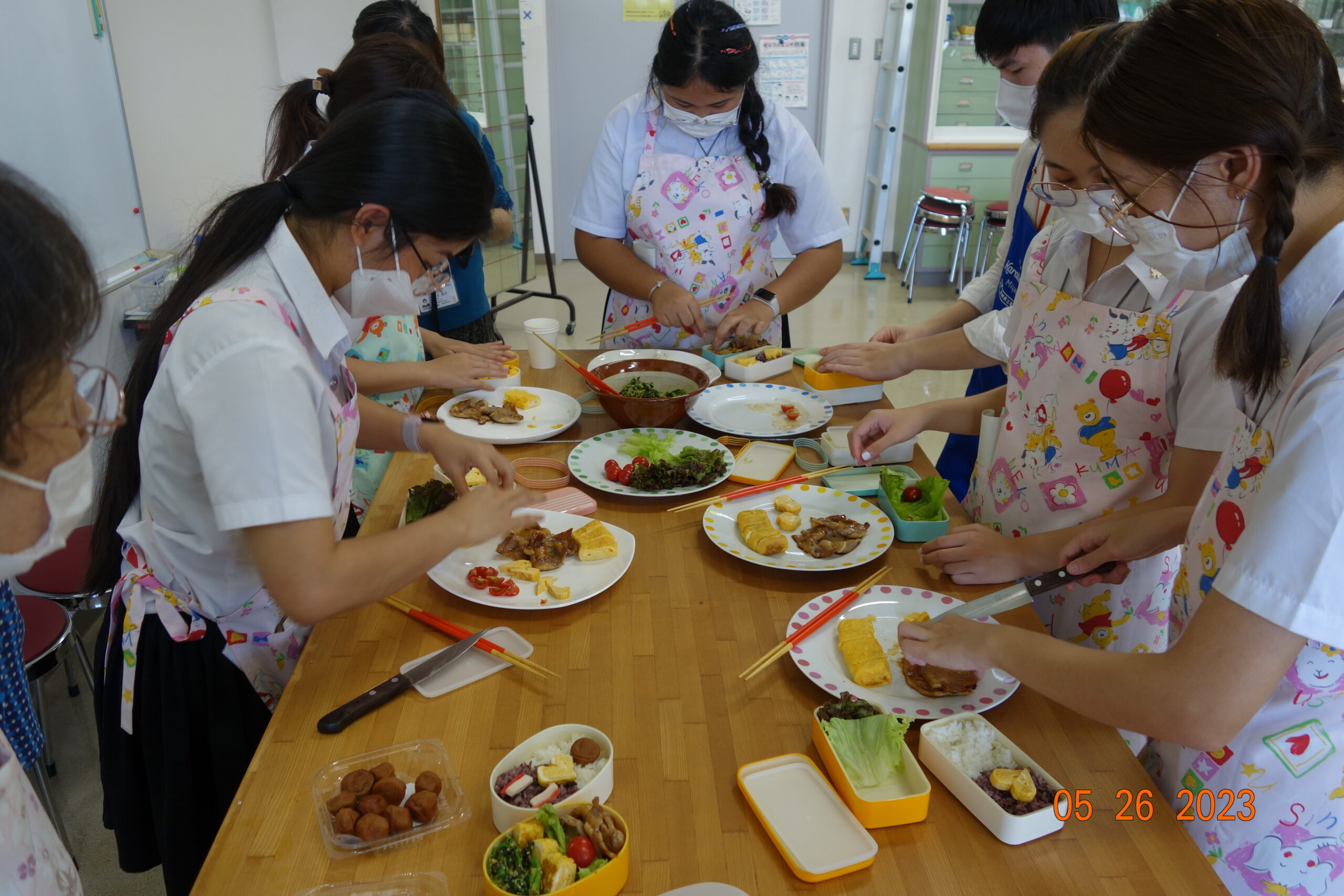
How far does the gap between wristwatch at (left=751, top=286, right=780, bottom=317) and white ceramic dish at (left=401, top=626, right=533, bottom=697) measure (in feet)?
5.09

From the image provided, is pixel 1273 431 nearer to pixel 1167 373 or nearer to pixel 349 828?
pixel 1167 373

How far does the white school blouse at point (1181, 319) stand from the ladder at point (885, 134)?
17.8ft

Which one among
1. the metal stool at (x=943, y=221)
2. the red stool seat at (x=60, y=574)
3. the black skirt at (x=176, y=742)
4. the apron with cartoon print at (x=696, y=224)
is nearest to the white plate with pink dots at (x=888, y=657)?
the black skirt at (x=176, y=742)

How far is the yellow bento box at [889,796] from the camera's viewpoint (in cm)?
106

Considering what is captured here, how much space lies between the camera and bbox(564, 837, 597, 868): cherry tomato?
0.97 metres

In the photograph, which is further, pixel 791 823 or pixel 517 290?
pixel 517 290

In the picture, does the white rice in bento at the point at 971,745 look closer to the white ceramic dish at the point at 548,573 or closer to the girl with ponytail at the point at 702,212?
the white ceramic dish at the point at 548,573

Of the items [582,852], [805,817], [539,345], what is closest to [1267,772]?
[805,817]

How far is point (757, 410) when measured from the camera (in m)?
2.28

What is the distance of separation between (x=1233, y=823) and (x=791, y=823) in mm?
618

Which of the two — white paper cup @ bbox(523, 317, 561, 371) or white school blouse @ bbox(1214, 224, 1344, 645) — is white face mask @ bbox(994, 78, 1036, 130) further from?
white school blouse @ bbox(1214, 224, 1344, 645)

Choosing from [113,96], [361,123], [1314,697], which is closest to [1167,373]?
[1314,697]

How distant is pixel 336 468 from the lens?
1.41m

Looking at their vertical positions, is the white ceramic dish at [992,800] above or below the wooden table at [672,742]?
above
